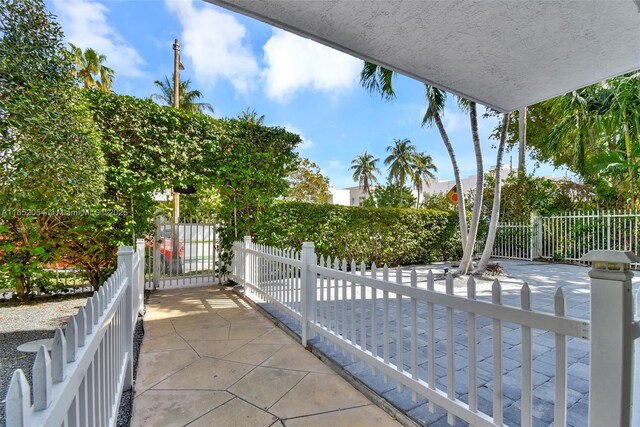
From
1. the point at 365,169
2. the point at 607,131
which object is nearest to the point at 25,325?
the point at 607,131

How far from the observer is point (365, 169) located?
121 ft

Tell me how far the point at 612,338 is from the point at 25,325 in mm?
5863

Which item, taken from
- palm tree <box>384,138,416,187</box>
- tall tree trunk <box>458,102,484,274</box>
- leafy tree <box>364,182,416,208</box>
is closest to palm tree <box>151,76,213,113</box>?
leafy tree <box>364,182,416,208</box>

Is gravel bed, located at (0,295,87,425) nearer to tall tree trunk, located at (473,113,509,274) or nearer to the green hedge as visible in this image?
the green hedge

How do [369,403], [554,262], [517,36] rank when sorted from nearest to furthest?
[369,403], [517,36], [554,262]

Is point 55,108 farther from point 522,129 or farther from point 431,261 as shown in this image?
point 522,129

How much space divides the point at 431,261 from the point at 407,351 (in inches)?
324

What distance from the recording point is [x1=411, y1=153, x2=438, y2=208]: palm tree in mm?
33719

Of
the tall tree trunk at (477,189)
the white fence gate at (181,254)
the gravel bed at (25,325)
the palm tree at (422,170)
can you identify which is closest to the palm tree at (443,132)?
the tall tree trunk at (477,189)

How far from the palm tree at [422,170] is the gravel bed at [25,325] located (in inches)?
1264

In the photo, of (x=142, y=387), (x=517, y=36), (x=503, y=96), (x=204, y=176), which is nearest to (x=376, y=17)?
(x=517, y=36)

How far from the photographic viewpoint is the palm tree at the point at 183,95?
60.2ft

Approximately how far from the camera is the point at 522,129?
13.2 meters

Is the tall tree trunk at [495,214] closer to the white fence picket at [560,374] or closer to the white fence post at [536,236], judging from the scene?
the white fence post at [536,236]
